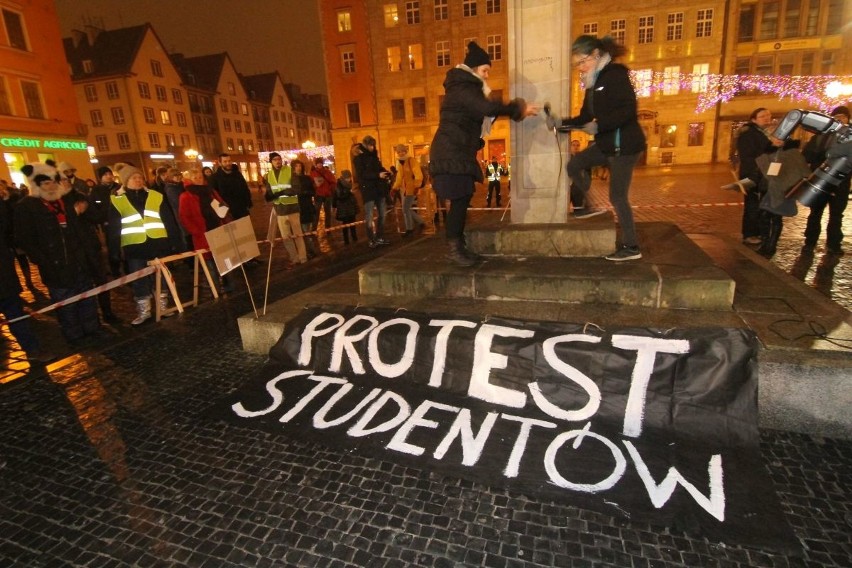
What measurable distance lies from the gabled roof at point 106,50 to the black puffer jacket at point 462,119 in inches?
2095

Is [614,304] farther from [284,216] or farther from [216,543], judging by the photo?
[284,216]

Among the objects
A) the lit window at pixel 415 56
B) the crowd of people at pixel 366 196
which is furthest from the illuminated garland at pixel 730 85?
the crowd of people at pixel 366 196

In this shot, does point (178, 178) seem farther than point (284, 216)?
No

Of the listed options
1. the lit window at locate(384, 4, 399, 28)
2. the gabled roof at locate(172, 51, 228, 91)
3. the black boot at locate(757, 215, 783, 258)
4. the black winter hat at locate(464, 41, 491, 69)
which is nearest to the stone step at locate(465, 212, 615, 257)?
the black winter hat at locate(464, 41, 491, 69)

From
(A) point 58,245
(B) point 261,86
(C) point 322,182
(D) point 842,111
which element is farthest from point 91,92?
(D) point 842,111

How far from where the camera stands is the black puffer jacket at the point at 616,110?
4090 mm

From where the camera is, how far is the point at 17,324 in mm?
5316

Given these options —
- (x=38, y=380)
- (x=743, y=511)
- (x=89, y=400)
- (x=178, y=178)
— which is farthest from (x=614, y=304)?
(x=178, y=178)

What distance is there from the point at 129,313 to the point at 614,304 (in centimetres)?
684

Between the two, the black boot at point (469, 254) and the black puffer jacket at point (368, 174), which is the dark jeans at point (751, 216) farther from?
the black puffer jacket at point (368, 174)

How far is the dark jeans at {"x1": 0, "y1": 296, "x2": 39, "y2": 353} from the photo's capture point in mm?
5294

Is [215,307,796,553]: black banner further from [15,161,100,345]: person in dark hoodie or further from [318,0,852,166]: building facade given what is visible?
[318,0,852,166]: building facade

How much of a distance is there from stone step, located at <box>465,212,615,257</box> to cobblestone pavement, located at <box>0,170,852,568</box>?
88.9 inches

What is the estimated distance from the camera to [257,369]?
4.48m
